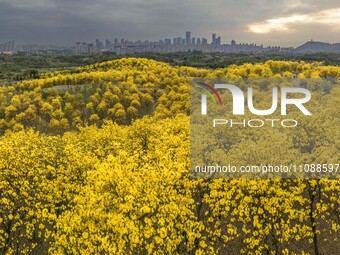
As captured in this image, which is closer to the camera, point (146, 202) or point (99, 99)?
point (146, 202)

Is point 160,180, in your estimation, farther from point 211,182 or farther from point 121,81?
point 121,81

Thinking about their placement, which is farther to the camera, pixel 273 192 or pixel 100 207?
pixel 273 192

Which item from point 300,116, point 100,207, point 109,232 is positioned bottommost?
point 109,232

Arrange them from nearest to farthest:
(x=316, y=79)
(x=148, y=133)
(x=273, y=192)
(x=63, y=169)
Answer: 1. (x=273, y=192)
2. (x=63, y=169)
3. (x=148, y=133)
4. (x=316, y=79)

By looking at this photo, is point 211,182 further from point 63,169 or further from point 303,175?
point 63,169

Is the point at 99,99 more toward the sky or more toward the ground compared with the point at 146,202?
more toward the sky

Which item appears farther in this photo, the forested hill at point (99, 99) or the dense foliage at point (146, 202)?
the forested hill at point (99, 99)

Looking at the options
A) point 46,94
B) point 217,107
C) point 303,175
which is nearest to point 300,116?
point 303,175

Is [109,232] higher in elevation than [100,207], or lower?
lower

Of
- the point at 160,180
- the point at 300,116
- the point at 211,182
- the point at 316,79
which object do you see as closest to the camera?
the point at 160,180

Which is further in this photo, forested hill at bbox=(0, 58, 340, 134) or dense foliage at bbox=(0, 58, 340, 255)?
forested hill at bbox=(0, 58, 340, 134)

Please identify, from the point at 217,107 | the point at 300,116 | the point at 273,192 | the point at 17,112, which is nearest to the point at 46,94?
the point at 17,112

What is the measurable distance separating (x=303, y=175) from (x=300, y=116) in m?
14.9

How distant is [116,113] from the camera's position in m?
99.2
